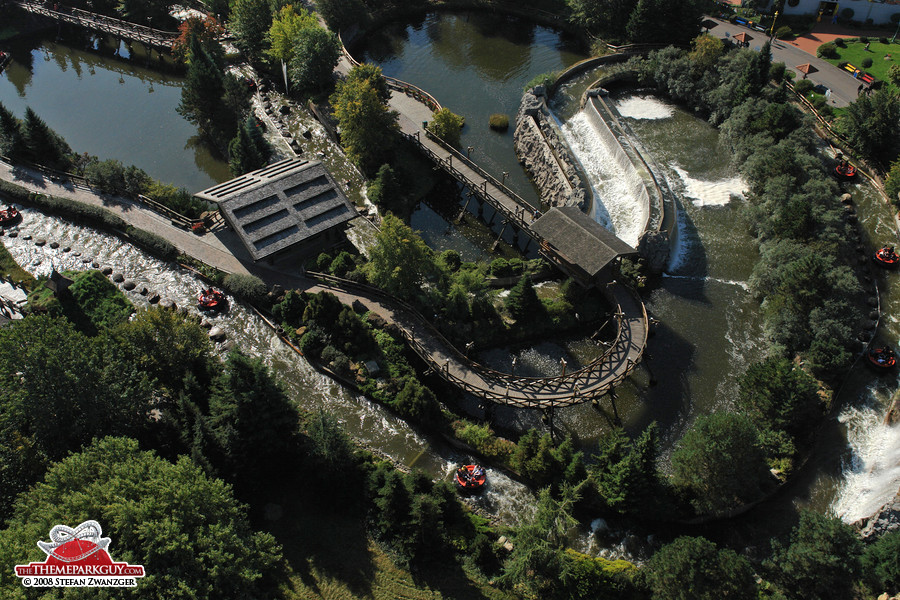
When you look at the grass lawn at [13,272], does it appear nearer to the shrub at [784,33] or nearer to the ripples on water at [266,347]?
the ripples on water at [266,347]

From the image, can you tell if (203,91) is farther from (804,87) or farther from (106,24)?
(804,87)

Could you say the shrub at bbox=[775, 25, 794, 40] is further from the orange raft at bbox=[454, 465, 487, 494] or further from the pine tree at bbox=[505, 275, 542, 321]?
the orange raft at bbox=[454, 465, 487, 494]

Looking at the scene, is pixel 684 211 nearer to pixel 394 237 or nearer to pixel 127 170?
pixel 394 237

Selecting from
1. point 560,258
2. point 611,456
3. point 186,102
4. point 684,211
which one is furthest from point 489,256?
point 186,102

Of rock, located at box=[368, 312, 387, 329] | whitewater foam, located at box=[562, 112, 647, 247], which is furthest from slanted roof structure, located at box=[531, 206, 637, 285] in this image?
rock, located at box=[368, 312, 387, 329]

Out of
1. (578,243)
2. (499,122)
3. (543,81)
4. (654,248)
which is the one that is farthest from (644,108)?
(578,243)
